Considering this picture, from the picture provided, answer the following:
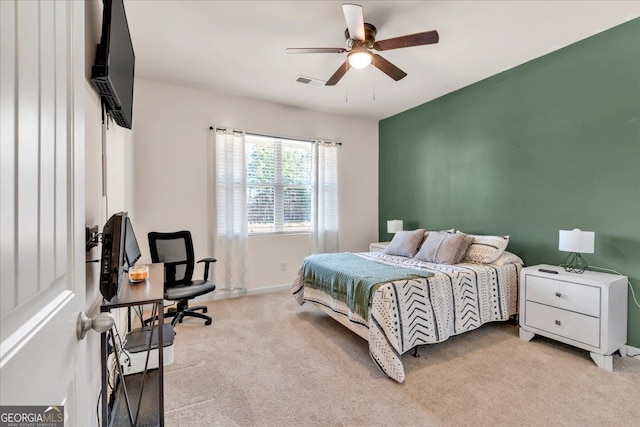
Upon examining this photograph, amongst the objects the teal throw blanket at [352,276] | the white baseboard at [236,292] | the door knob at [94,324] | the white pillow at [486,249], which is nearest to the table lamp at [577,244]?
the white pillow at [486,249]

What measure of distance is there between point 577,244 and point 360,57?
2.35 metres

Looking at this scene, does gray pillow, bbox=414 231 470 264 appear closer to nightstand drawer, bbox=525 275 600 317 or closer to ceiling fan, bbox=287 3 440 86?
nightstand drawer, bbox=525 275 600 317

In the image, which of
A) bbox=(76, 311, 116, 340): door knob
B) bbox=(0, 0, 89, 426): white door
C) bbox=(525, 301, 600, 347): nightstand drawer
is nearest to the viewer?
bbox=(0, 0, 89, 426): white door

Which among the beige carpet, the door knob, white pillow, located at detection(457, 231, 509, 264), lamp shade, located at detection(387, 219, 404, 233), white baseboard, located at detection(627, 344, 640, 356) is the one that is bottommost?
the beige carpet

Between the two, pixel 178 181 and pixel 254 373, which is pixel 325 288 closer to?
pixel 254 373

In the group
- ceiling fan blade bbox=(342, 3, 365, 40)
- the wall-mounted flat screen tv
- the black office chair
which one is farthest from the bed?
the wall-mounted flat screen tv

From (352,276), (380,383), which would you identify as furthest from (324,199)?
(380,383)

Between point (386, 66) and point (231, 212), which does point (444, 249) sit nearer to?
point (386, 66)

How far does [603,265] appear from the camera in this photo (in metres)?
2.57

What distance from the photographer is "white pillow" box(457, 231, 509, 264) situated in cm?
300

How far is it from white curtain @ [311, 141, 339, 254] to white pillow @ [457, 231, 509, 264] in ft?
6.71

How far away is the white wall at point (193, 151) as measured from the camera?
3.47m

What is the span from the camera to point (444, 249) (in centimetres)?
315

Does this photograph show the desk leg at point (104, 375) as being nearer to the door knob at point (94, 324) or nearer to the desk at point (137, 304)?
the desk at point (137, 304)
